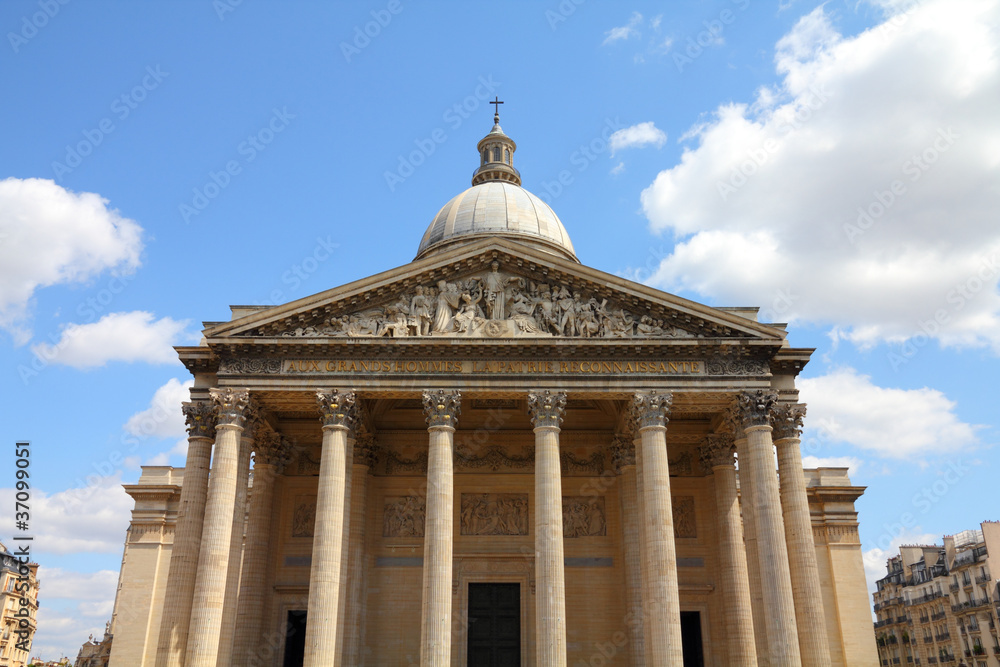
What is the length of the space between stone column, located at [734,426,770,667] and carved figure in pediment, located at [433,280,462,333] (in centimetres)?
1042

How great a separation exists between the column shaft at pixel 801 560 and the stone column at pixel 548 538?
746 centimetres

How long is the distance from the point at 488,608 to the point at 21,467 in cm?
1683

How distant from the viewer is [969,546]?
58000 mm

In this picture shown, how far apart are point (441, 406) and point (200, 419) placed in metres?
8.43

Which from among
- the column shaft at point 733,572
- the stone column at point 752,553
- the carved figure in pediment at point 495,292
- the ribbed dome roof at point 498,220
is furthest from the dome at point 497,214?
the stone column at point 752,553

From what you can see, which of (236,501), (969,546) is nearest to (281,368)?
(236,501)

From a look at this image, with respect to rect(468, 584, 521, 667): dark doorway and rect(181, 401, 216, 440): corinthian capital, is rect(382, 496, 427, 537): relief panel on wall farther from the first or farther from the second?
rect(181, 401, 216, 440): corinthian capital

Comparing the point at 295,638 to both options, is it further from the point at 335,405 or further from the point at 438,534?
the point at 335,405

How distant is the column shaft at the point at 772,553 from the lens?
939 inches

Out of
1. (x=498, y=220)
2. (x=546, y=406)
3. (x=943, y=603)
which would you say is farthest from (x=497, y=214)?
(x=943, y=603)

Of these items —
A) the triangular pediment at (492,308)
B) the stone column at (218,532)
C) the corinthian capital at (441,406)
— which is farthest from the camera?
the triangular pediment at (492,308)

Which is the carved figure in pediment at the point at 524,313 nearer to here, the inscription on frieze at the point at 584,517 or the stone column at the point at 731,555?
the inscription on frieze at the point at 584,517

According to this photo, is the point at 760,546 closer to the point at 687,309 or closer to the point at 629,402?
the point at 629,402

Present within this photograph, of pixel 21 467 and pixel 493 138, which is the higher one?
pixel 493 138
